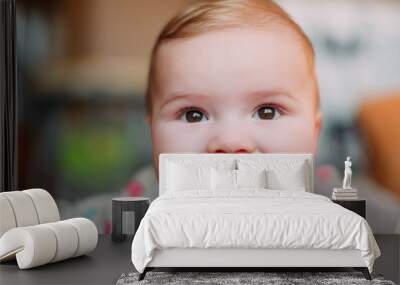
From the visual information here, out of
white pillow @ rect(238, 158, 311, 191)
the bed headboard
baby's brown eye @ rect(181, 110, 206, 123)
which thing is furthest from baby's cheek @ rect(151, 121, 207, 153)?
white pillow @ rect(238, 158, 311, 191)

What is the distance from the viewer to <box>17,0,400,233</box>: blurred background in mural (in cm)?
719

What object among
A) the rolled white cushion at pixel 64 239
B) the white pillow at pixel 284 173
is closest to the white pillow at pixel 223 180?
the white pillow at pixel 284 173

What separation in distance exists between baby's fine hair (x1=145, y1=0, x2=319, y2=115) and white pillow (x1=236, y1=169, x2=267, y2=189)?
1.48m

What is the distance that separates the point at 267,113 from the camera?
23.1 ft

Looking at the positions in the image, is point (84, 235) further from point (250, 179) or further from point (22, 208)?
point (250, 179)

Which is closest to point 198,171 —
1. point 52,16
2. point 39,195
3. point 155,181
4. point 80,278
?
point 155,181

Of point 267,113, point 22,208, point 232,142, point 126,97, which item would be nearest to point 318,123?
point 267,113

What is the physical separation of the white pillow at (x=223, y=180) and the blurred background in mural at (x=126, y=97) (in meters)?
1.13

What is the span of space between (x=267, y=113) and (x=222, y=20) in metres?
1.12

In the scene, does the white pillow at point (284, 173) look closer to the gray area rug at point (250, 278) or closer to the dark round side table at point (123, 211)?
the dark round side table at point (123, 211)

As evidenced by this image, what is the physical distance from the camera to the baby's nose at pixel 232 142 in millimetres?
7016

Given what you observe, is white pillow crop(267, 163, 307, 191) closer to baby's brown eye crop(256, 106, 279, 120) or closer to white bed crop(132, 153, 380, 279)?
baby's brown eye crop(256, 106, 279, 120)

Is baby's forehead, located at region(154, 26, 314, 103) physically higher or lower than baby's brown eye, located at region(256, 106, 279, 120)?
higher

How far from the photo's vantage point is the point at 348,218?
4.66 m
